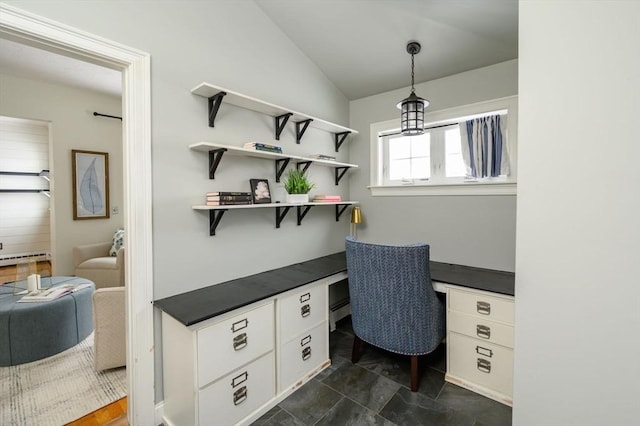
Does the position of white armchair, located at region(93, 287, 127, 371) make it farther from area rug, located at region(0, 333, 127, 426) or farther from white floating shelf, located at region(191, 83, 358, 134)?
white floating shelf, located at region(191, 83, 358, 134)

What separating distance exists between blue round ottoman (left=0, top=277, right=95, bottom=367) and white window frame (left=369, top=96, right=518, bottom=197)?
2.90 m

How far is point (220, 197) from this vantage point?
1.84 m

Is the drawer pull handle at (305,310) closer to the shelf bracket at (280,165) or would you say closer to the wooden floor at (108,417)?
the shelf bracket at (280,165)

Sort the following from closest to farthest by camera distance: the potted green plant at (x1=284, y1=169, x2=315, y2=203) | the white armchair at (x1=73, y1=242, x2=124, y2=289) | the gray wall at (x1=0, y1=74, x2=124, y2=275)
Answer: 1. the potted green plant at (x1=284, y1=169, x2=315, y2=203)
2. the white armchair at (x1=73, y1=242, x2=124, y2=289)
3. the gray wall at (x1=0, y1=74, x2=124, y2=275)

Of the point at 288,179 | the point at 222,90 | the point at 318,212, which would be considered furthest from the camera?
the point at 318,212

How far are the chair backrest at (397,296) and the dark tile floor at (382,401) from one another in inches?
11.4

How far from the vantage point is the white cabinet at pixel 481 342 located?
1.83m

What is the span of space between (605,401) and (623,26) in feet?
2.50

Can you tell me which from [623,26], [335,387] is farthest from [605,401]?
[335,387]

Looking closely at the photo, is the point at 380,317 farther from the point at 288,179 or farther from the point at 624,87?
the point at 624,87

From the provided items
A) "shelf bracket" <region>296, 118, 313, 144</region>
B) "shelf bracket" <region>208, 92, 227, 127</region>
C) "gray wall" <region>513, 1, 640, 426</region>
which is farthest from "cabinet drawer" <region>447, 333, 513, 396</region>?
"shelf bracket" <region>208, 92, 227, 127</region>

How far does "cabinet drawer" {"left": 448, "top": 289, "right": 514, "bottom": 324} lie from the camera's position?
183 centimetres

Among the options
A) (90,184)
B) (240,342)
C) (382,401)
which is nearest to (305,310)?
(240,342)

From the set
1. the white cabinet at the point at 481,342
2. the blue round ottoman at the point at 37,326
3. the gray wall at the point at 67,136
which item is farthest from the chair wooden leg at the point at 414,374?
the gray wall at the point at 67,136
